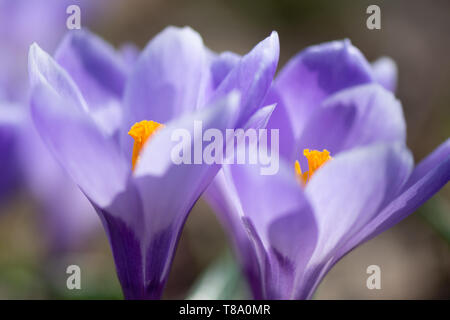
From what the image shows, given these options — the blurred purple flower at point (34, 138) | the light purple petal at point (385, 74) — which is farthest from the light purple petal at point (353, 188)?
the blurred purple flower at point (34, 138)

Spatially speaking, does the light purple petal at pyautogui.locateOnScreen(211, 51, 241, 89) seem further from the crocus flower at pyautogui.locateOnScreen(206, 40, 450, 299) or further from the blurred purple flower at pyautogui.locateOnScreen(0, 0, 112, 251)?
the blurred purple flower at pyautogui.locateOnScreen(0, 0, 112, 251)

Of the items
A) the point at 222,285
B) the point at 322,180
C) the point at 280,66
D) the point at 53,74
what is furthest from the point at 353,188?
the point at 280,66

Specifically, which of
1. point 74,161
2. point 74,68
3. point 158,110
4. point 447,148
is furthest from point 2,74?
point 447,148

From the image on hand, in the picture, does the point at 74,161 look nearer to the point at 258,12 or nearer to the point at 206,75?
the point at 206,75

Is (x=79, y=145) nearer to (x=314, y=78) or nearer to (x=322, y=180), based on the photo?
(x=322, y=180)

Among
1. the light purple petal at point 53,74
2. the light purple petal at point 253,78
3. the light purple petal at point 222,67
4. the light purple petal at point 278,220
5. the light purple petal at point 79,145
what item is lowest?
the light purple petal at point 278,220

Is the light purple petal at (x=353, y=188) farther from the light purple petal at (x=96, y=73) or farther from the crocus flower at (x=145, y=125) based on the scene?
the light purple petal at (x=96, y=73)
